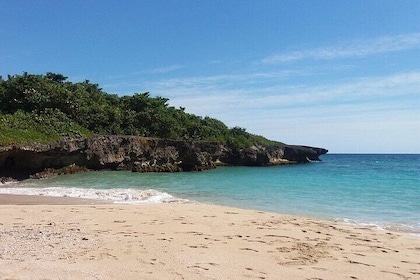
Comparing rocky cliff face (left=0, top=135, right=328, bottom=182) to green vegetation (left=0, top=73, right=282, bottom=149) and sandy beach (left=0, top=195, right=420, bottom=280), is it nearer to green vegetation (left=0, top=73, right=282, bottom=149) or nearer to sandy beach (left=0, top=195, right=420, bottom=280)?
green vegetation (left=0, top=73, right=282, bottom=149)

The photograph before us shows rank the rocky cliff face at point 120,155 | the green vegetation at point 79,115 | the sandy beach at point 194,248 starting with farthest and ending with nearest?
the green vegetation at point 79,115, the rocky cliff face at point 120,155, the sandy beach at point 194,248

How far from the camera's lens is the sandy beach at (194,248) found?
5688mm

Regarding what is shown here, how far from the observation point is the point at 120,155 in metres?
38.1

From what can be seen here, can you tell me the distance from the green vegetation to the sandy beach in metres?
21.6

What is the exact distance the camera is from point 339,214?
43.5 feet

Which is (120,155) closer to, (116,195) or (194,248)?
(116,195)

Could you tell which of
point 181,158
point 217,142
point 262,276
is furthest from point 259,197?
point 217,142

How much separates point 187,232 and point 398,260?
434 cm

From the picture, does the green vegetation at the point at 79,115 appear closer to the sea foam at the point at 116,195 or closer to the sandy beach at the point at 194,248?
the sea foam at the point at 116,195

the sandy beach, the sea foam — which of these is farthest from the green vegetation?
the sandy beach

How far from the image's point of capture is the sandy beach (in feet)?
18.7

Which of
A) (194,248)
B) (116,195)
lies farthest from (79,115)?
(194,248)

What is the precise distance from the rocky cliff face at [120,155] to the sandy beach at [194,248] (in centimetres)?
2098

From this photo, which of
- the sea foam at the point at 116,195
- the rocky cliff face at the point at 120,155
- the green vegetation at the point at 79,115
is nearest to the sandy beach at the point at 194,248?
the sea foam at the point at 116,195
